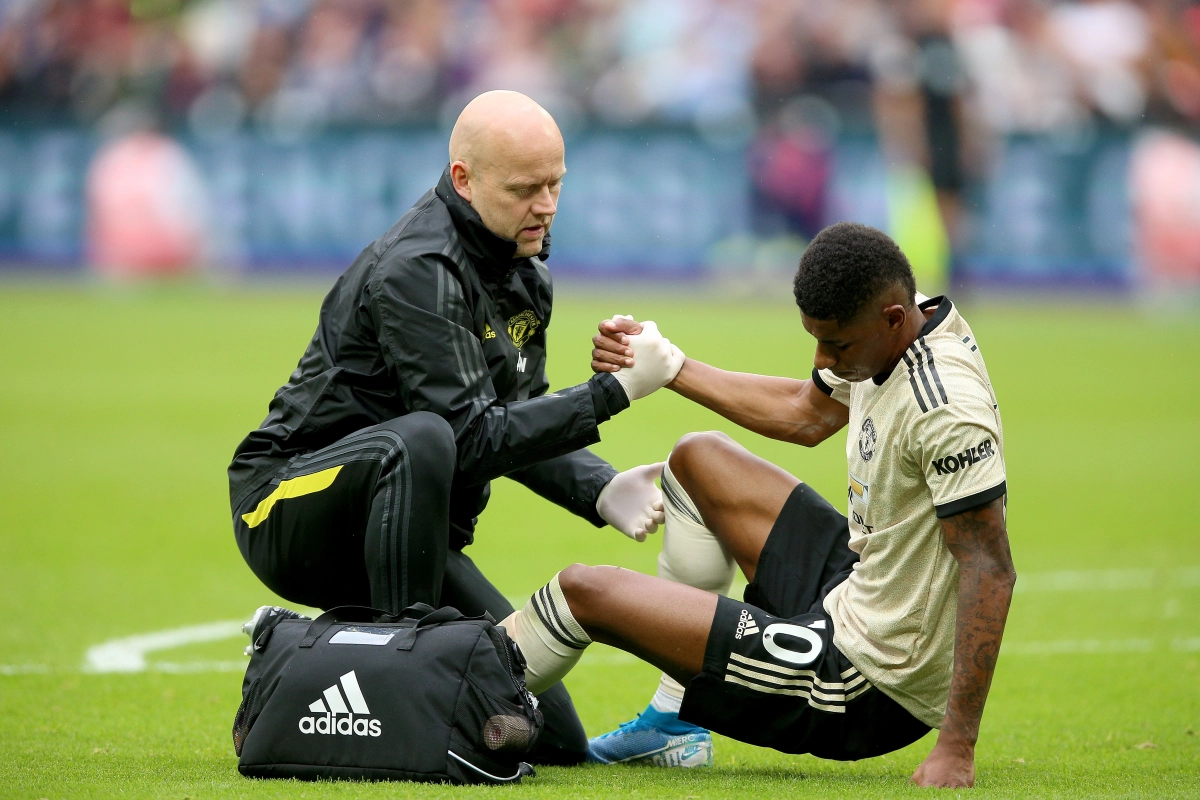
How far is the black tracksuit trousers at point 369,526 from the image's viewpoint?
429cm

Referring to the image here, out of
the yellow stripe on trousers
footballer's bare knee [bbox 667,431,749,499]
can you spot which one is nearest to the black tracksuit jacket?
the yellow stripe on trousers

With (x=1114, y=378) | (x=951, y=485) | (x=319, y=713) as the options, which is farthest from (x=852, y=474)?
(x=1114, y=378)

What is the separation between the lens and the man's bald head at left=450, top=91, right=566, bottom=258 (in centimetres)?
464

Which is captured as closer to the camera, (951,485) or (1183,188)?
(951,485)

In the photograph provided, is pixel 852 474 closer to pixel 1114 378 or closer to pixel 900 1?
pixel 1114 378

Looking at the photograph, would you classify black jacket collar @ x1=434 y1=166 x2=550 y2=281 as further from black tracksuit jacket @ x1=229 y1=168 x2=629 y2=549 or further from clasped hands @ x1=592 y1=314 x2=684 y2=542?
clasped hands @ x1=592 y1=314 x2=684 y2=542

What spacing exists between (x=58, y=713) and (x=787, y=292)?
20261mm

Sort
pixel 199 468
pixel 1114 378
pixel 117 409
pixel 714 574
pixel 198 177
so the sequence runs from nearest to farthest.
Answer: pixel 714 574 → pixel 199 468 → pixel 117 409 → pixel 1114 378 → pixel 198 177

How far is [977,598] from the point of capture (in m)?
3.82

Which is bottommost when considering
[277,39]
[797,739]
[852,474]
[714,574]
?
[797,739]

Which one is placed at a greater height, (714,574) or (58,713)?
(714,574)

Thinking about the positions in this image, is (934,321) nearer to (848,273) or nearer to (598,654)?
(848,273)

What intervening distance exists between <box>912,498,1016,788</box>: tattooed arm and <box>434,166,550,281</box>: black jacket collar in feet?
5.76

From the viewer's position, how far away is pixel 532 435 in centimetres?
443
